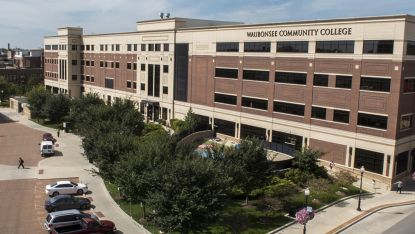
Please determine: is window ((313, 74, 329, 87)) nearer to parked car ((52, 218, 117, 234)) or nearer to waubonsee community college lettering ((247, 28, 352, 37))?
waubonsee community college lettering ((247, 28, 352, 37))

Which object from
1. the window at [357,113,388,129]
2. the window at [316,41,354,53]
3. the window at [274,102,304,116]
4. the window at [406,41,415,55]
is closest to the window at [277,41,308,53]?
the window at [316,41,354,53]

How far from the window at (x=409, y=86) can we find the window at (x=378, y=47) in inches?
147

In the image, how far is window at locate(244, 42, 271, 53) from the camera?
5794 cm

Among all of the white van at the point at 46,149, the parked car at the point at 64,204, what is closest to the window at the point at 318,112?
the parked car at the point at 64,204

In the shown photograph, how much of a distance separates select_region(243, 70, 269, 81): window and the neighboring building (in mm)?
134

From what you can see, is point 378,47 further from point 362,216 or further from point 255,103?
point 255,103

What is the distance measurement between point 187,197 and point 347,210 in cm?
1711

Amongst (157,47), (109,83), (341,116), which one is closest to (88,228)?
(341,116)

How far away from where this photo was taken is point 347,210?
37.9 meters

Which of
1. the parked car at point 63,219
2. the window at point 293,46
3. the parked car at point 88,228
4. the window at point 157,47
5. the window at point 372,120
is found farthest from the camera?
the window at point 157,47

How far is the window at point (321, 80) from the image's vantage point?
166 feet

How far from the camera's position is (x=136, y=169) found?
33656mm

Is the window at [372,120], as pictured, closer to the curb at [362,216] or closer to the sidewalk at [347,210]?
the sidewalk at [347,210]

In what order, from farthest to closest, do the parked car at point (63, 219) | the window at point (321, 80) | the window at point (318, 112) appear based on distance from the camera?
the window at point (318, 112) → the window at point (321, 80) → the parked car at point (63, 219)
